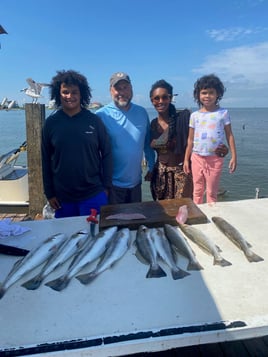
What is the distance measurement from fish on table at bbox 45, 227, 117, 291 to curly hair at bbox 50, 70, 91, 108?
5.49 feet

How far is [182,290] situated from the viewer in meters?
1.64

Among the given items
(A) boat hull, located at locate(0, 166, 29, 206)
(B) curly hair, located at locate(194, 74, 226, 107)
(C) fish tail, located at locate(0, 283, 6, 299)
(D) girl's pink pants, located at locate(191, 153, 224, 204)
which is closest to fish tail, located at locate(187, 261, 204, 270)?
(C) fish tail, located at locate(0, 283, 6, 299)

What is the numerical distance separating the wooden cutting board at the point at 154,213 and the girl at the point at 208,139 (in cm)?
124

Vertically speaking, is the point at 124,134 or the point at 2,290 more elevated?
the point at 124,134

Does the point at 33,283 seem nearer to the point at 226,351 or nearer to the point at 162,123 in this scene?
the point at 226,351

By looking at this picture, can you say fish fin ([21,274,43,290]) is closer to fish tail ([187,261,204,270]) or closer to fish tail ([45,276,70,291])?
fish tail ([45,276,70,291])

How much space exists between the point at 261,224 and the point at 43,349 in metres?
1.94

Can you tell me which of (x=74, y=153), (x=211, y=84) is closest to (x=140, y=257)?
(x=74, y=153)

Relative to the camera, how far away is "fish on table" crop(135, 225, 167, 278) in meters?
1.82

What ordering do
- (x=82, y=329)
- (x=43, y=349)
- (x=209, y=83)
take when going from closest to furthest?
(x=43, y=349)
(x=82, y=329)
(x=209, y=83)

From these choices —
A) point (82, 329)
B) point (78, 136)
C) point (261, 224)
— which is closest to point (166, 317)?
point (82, 329)

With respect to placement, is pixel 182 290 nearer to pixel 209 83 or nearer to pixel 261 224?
pixel 261 224

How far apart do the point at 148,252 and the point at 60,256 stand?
59 centimetres

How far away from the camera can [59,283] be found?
1.73 meters
